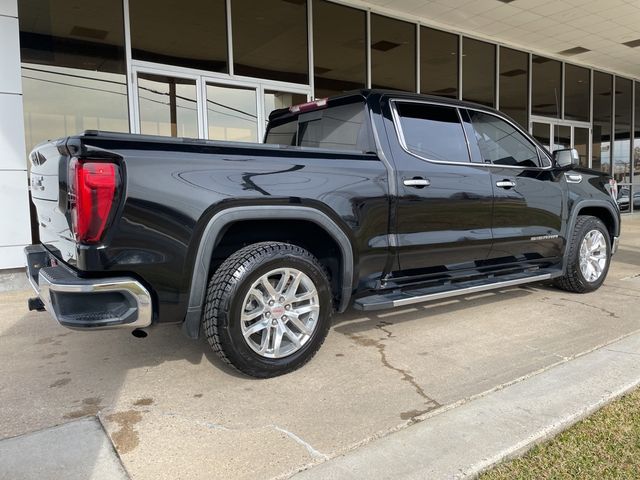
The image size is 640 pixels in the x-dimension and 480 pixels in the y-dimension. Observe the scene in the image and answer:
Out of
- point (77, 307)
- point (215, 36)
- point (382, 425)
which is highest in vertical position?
point (215, 36)

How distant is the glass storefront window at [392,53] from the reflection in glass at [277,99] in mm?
1970

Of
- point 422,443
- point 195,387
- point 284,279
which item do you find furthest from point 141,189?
point 422,443

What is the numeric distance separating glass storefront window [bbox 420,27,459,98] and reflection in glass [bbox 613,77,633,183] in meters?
7.57

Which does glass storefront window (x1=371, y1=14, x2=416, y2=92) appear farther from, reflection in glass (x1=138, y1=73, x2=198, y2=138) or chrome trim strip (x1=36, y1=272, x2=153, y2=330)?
chrome trim strip (x1=36, y1=272, x2=153, y2=330)

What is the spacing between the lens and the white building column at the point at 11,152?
237 inches

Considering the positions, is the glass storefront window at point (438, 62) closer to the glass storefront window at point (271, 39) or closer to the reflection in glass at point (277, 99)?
the glass storefront window at point (271, 39)

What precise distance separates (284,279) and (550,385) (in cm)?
173

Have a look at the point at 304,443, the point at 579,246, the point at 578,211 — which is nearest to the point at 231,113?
the point at 578,211

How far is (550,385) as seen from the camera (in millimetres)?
3037

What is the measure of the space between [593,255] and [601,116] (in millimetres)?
12131

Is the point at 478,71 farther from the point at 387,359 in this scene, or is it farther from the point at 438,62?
the point at 387,359

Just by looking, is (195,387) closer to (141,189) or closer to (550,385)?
(141,189)

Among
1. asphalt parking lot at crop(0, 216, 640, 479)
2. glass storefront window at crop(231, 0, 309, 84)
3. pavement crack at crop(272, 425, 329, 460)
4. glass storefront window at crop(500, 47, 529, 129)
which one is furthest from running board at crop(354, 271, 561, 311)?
glass storefront window at crop(500, 47, 529, 129)

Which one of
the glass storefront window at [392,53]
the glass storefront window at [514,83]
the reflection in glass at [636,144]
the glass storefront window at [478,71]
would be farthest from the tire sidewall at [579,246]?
the reflection in glass at [636,144]
